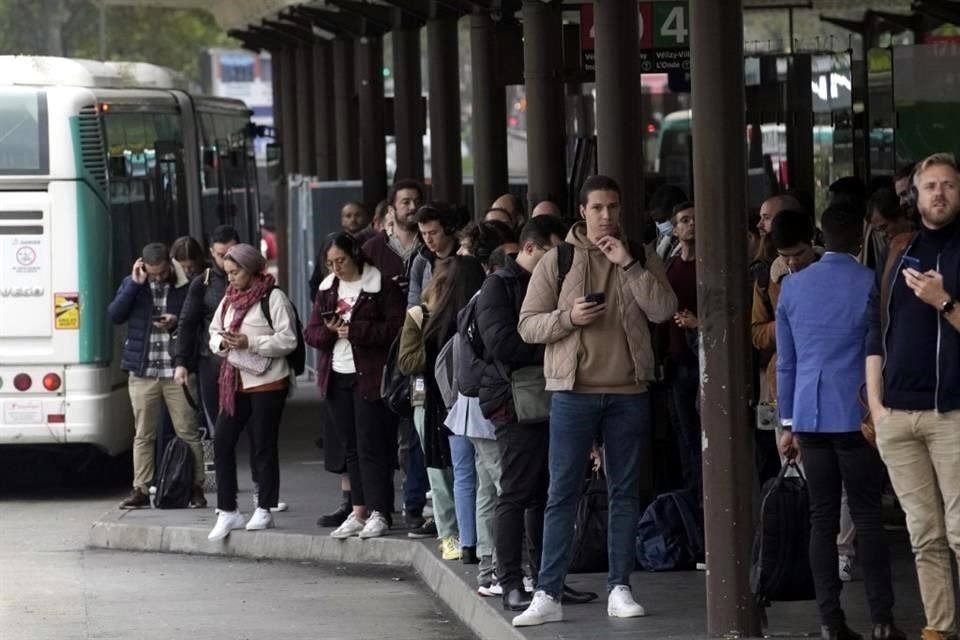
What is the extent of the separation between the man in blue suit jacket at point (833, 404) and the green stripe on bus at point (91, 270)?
8.02 metres

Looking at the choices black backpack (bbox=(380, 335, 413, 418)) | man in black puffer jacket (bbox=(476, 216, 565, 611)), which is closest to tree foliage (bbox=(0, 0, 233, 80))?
black backpack (bbox=(380, 335, 413, 418))

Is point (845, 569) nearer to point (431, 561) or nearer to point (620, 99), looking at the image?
point (431, 561)

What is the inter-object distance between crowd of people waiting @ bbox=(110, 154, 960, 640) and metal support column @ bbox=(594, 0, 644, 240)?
0.36m

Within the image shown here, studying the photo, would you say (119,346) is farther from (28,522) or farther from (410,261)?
(410,261)

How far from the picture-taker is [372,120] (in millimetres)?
26000

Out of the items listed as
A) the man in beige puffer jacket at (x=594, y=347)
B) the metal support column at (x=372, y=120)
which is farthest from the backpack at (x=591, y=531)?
the metal support column at (x=372, y=120)

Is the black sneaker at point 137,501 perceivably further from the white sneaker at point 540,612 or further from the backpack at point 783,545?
the backpack at point 783,545

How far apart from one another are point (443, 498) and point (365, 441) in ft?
2.84

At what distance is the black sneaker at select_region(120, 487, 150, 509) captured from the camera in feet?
49.5

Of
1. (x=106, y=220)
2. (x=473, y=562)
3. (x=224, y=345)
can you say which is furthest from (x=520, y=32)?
(x=473, y=562)

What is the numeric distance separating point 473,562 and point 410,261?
6.19 ft

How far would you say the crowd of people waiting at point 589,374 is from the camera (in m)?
8.35

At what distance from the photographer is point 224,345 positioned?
43.4 feet

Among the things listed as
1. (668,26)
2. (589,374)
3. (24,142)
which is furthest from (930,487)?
(668,26)
